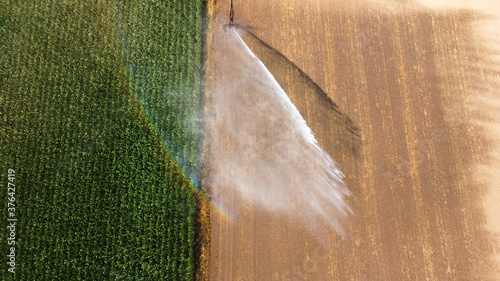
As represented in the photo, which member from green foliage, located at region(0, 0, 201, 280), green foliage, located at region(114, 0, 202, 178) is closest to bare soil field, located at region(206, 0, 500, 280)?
green foliage, located at region(114, 0, 202, 178)

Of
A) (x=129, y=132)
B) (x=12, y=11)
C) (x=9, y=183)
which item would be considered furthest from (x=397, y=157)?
(x=12, y=11)

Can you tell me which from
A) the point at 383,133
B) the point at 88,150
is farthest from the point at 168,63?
the point at 383,133

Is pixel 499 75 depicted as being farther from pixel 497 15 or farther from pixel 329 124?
pixel 329 124

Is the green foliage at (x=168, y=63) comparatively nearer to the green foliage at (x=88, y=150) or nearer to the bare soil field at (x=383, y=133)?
the green foliage at (x=88, y=150)

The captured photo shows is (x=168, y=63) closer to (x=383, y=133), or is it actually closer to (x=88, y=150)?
(x=88, y=150)

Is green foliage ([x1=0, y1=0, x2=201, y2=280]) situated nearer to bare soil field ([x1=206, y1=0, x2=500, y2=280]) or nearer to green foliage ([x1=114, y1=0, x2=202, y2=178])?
green foliage ([x1=114, y1=0, x2=202, y2=178])

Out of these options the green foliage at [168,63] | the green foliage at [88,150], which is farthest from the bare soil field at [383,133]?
the green foliage at [88,150]
